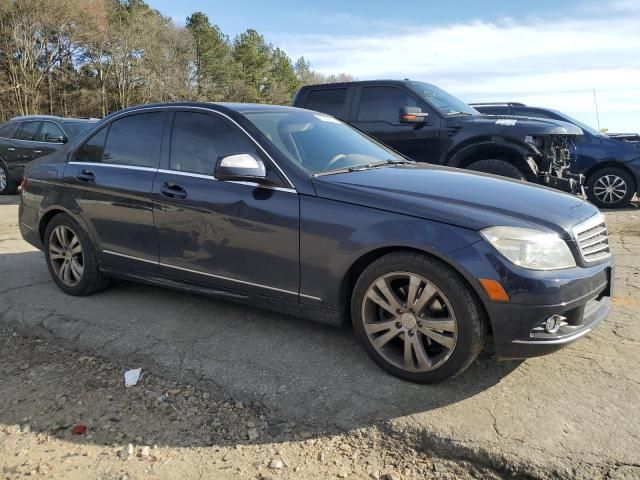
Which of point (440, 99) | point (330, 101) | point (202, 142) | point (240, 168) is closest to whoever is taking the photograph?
point (240, 168)

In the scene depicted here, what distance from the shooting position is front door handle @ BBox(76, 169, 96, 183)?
4422 mm

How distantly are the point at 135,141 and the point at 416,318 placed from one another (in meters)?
2.68

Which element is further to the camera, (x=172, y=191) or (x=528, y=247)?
(x=172, y=191)

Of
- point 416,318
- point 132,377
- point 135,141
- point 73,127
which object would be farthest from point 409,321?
point 73,127

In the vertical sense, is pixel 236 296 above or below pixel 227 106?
below

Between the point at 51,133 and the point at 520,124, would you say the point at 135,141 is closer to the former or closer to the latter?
the point at 520,124

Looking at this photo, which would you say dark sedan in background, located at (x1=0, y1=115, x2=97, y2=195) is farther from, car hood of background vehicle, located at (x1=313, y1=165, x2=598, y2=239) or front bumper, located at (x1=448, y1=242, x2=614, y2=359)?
front bumper, located at (x1=448, y1=242, x2=614, y2=359)

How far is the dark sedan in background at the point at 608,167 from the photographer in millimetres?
9172

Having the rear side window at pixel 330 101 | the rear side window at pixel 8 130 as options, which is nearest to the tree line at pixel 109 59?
the rear side window at pixel 8 130

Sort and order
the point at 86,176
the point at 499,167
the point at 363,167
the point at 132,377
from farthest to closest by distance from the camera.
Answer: the point at 499,167
the point at 86,176
the point at 363,167
the point at 132,377

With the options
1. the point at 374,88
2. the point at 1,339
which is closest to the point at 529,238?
the point at 1,339

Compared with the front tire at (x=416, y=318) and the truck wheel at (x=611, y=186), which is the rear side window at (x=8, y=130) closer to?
the front tire at (x=416, y=318)

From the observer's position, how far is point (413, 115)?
275 inches

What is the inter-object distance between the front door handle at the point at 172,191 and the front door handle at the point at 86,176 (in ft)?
2.92
